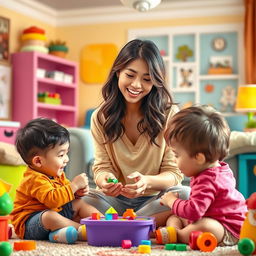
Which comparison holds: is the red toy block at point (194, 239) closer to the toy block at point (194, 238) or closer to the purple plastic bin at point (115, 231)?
the toy block at point (194, 238)

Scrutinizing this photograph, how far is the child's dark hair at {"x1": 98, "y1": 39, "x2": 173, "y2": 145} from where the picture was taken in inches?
74.9

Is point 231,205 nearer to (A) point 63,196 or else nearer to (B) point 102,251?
(B) point 102,251

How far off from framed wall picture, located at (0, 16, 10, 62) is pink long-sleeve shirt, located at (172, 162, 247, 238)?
4412 mm

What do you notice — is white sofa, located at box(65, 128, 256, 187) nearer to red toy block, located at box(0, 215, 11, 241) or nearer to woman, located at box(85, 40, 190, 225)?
woman, located at box(85, 40, 190, 225)

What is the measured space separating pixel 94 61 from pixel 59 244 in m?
5.00

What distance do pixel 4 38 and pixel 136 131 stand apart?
4.01 metres

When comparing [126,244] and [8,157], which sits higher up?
[8,157]

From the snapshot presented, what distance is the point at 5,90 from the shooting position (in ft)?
18.6

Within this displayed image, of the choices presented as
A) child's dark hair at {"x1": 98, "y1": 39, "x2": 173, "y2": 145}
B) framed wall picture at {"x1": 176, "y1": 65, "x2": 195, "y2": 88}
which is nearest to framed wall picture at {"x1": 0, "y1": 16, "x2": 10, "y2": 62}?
framed wall picture at {"x1": 176, "y1": 65, "x2": 195, "y2": 88}

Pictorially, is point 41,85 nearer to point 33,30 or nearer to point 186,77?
point 33,30

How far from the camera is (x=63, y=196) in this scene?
1.74 meters

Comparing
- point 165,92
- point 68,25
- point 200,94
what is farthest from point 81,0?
point 165,92

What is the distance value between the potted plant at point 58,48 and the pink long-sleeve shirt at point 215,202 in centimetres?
481

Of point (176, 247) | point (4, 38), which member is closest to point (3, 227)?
point (176, 247)
